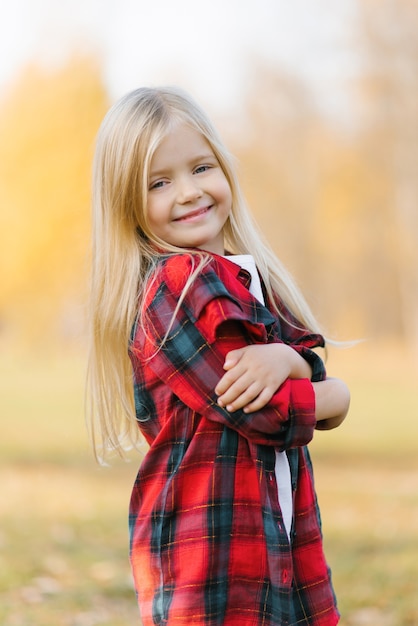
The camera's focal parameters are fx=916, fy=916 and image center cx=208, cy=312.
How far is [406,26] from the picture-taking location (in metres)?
24.0

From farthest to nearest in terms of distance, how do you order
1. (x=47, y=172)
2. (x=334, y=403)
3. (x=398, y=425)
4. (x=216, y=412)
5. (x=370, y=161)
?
(x=370, y=161)
(x=47, y=172)
(x=398, y=425)
(x=334, y=403)
(x=216, y=412)

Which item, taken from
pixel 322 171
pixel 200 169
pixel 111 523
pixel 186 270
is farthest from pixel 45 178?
pixel 322 171

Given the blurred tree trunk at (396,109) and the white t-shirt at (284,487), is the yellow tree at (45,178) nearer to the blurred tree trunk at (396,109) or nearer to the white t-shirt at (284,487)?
the blurred tree trunk at (396,109)

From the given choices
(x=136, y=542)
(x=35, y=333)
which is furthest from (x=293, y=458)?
(x=35, y=333)

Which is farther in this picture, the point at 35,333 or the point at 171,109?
the point at 35,333

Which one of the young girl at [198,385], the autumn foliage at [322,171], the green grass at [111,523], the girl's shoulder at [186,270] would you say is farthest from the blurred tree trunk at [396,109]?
the girl's shoulder at [186,270]

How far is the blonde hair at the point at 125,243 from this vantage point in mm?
2006

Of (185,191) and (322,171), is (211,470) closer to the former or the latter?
(185,191)

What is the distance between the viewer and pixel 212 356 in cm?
184

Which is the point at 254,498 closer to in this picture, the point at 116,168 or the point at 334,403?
the point at 334,403

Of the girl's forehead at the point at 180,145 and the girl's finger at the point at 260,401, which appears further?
the girl's forehead at the point at 180,145

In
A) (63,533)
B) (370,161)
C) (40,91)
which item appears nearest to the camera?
(63,533)

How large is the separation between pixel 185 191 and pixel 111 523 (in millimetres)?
3698

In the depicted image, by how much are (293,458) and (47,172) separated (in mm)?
13657
